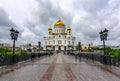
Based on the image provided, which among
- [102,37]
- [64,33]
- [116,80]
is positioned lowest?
[116,80]

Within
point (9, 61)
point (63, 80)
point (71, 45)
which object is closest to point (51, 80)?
point (63, 80)

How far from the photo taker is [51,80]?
9156 millimetres

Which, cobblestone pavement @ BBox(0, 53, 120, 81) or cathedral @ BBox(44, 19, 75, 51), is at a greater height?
cathedral @ BBox(44, 19, 75, 51)

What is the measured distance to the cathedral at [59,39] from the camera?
347 feet

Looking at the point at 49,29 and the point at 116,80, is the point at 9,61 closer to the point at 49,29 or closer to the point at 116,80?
the point at 116,80

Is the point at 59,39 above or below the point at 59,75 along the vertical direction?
above

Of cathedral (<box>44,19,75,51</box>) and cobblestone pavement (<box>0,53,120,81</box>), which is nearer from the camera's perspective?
cobblestone pavement (<box>0,53,120,81</box>)

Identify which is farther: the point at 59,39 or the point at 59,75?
the point at 59,39

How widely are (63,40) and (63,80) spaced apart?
97.6 meters

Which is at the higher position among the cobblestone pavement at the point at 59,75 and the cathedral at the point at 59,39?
the cathedral at the point at 59,39

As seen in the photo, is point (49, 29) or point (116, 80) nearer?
point (116, 80)

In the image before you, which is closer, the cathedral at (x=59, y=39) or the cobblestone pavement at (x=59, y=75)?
the cobblestone pavement at (x=59, y=75)

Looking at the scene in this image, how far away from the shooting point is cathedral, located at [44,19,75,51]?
347ft

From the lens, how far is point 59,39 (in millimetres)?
107125
